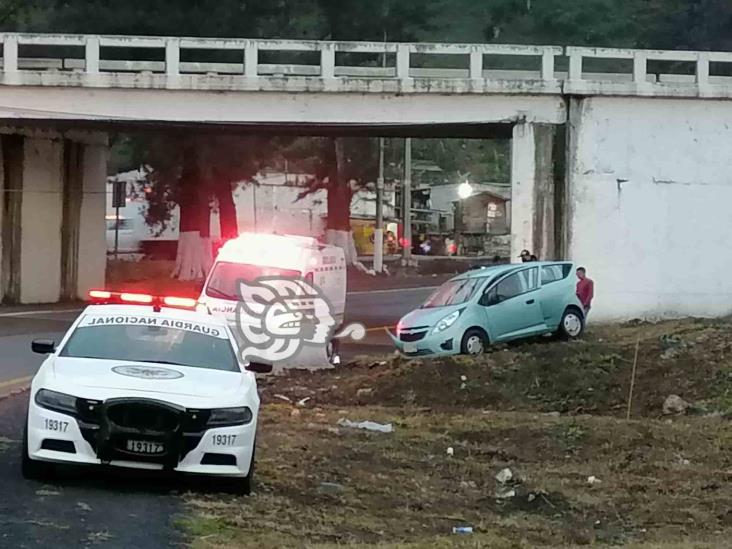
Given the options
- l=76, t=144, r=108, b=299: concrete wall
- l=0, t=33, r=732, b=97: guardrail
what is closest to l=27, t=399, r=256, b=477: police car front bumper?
l=0, t=33, r=732, b=97: guardrail

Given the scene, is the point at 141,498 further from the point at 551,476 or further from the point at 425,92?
the point at 425,92

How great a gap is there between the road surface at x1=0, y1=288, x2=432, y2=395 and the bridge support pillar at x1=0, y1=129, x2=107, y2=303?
6.49 feet

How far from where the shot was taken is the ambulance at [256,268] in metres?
20.3

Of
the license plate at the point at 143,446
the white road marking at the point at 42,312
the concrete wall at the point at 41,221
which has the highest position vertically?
the concrete wall at the point at 41,221

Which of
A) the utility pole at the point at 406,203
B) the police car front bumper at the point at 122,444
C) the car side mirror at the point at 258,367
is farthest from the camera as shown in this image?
the utility pole at the point at 406,203

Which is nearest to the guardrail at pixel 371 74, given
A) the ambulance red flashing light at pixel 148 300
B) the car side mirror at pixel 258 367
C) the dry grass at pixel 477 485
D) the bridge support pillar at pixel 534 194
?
the bridge support pillar at pixel 534 194

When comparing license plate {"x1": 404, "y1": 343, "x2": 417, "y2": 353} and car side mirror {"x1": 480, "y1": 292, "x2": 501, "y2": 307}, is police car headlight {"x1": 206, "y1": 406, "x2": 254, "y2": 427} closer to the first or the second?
license plate {"x1": 404, "y1": 343, "x2": 417, "y2": 353}

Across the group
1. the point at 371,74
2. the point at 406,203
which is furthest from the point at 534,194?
the point at 406,203

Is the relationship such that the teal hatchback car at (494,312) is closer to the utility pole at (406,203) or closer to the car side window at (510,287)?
the car side window at (510,287)

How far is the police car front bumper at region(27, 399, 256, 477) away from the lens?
9.61 m

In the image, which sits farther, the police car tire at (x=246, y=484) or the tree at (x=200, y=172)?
the tree at (x=200, y=172)

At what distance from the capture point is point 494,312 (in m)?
22.9

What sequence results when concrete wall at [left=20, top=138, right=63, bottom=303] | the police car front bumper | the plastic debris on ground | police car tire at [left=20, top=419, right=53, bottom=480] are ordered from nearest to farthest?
the police car front bumper, police car tire at [left=20, top=419, right=53, bottom=480], the plastic debris on ground, concrete wall at [left=20, top=138, right=63, bottom=303]

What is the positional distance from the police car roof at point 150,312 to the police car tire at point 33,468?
1599mm
